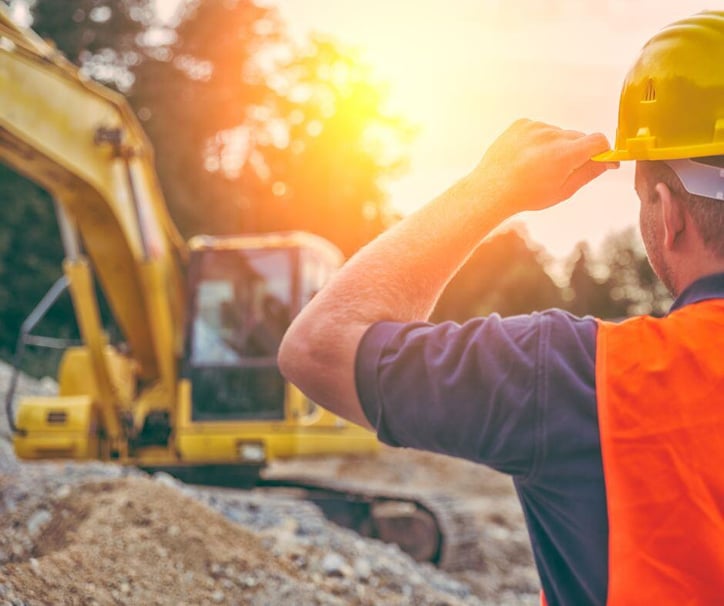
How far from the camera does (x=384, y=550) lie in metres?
6.68

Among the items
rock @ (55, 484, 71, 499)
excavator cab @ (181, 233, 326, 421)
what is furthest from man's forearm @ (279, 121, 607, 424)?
excavator cab @ (181, 233, 326, 421)

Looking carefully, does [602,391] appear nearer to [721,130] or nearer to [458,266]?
[458,266]

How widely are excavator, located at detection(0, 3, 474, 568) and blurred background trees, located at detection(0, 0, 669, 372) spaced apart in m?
16.7

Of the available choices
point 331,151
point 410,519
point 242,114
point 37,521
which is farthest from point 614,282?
point 37,521

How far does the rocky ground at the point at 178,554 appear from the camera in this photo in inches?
148

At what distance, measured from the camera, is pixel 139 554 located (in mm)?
4289

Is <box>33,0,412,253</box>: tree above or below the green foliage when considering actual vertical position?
above

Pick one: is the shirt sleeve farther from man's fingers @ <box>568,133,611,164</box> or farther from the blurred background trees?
the blurred background trees

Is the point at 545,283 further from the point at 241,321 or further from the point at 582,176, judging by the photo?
the point at 582,176

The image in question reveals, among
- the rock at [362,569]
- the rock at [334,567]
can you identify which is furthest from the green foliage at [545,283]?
the rock at [334,567]

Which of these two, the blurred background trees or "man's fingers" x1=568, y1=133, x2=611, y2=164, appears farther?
the blurred background trees

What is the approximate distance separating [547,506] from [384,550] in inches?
211

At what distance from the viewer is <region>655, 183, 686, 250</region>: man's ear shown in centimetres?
154

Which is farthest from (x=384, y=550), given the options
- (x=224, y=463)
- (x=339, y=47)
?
(x=339, y=47)
